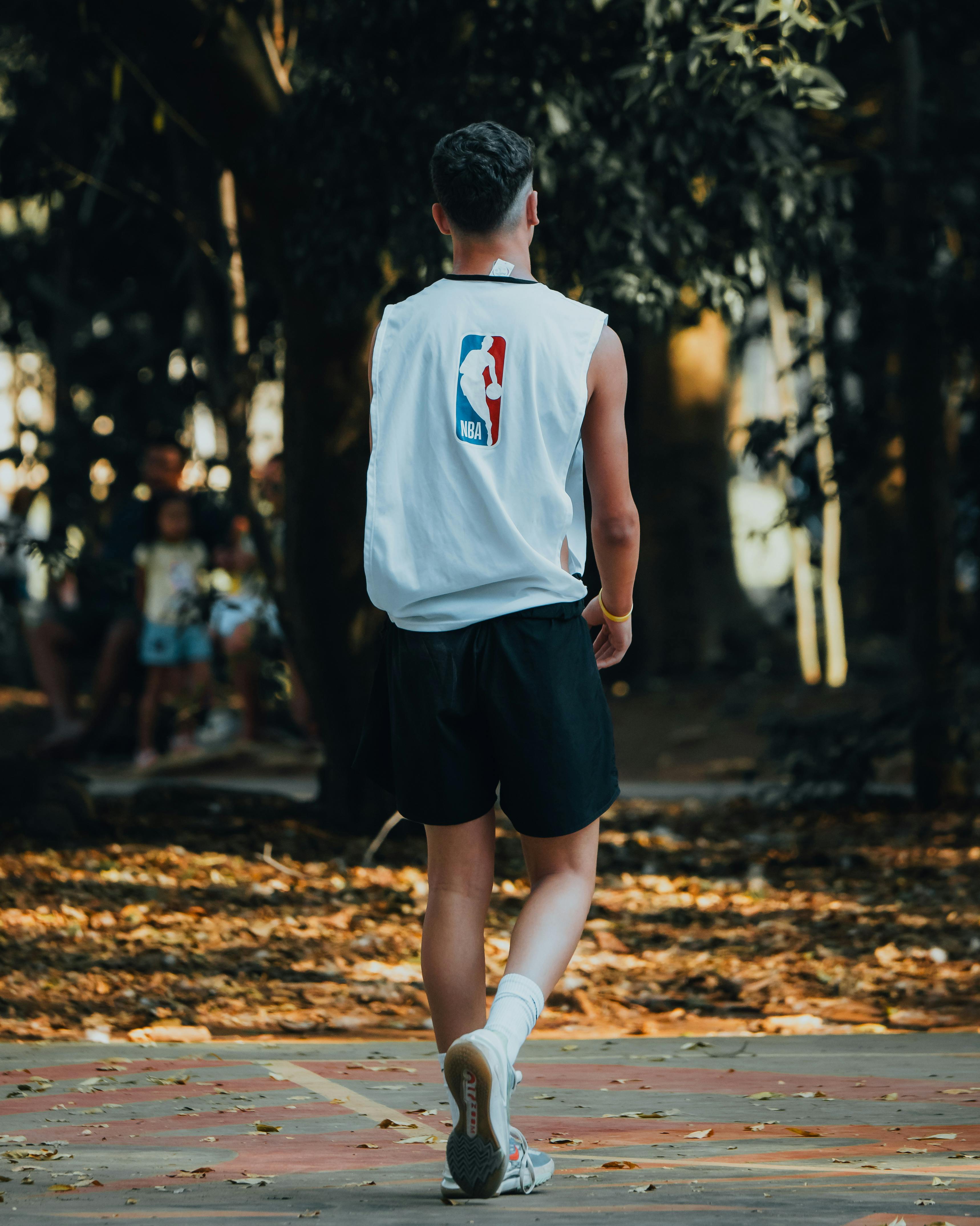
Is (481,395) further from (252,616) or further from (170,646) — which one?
(170,646)

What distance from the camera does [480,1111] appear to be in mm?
3033

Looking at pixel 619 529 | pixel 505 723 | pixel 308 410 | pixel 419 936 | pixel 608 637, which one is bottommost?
pixel 419 936

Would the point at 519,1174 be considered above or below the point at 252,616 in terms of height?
below

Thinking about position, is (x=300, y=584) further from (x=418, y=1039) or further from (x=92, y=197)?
(x=92, y=197)

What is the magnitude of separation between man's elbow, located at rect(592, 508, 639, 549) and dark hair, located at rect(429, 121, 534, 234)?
62 cm

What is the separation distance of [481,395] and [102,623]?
402 inches

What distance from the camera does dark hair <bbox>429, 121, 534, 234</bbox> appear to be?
3.37m

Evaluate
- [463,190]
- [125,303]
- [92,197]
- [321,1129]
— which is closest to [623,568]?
[463,190]

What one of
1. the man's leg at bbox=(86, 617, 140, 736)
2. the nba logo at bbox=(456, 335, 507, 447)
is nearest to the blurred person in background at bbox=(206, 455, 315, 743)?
the man's leg at bbox=(86, 617, 140, 736)

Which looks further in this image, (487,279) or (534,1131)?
(534,1131)

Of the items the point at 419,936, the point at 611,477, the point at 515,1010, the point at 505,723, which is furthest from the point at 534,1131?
the point at 419,936

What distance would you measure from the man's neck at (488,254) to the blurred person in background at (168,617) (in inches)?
271

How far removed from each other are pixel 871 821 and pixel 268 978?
4196 millimetres

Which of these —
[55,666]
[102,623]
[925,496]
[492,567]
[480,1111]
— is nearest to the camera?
[480,1111]
